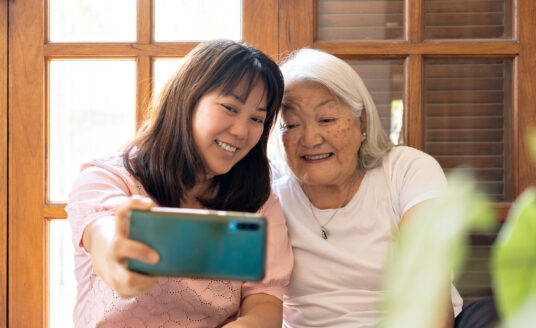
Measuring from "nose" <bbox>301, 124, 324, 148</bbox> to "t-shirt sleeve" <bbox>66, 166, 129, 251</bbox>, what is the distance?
1.60 feet

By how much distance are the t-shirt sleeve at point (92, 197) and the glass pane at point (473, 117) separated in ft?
3.11

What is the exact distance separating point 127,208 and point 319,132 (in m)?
0.76

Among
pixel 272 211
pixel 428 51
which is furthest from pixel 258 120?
pixel 428 51

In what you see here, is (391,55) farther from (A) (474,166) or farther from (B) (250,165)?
(B) (250,165)

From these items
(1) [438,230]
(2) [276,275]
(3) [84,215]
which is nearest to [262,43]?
(2) [276,275]

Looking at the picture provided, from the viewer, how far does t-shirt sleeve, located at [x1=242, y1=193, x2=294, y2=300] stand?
1421mm

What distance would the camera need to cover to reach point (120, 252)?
2.78 feet

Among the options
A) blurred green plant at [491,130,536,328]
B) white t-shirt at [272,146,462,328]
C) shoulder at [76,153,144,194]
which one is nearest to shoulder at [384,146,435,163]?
white t-shirt at [272,146,462,328]

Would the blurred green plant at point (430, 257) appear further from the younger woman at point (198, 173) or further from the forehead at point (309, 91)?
the forehead at point (309, 91)

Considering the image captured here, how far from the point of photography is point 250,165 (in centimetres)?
154

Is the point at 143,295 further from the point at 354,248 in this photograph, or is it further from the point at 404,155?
the point at 404,155

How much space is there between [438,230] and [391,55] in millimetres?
1487

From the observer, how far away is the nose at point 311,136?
58.6 inches

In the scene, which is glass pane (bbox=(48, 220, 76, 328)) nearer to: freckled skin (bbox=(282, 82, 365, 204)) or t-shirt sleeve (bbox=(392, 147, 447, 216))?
freckled skin (bbox=(282, 82, 365, 204))
